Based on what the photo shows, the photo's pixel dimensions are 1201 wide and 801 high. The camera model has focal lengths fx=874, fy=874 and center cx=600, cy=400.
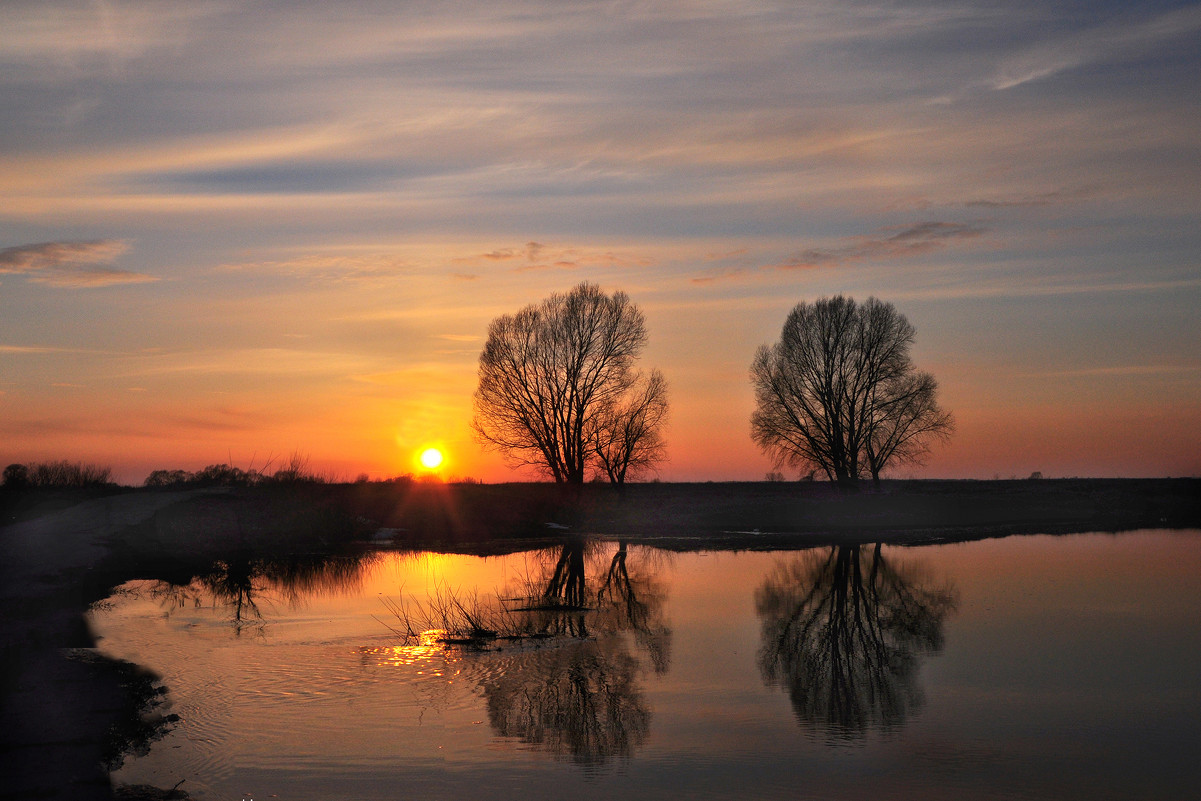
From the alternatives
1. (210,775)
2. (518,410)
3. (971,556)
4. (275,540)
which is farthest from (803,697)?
(518,410)

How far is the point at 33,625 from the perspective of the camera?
13992 millimetres

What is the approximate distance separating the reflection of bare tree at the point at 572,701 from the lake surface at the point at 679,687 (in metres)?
0.04

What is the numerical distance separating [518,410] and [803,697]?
37718 millimetres

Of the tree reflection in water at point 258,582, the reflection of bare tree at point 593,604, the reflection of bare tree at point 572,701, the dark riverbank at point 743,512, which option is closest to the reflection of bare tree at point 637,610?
the reflection of bare tree at point 593,604

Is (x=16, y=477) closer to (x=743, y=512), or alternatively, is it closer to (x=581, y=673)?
(x=743, y=512)

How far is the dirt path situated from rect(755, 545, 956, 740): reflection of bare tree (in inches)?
276

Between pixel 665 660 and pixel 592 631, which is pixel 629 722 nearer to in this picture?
pixel 665 660

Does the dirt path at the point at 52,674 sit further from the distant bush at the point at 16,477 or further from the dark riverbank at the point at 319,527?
the distant bush at the point at 16,477

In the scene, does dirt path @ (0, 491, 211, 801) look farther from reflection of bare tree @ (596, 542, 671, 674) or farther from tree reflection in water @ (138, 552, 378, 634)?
reflection of bare tree @ (596, 542, 671, 674)

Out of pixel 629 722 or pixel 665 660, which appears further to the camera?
pixel 665 660

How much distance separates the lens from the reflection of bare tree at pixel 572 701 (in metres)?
8.60

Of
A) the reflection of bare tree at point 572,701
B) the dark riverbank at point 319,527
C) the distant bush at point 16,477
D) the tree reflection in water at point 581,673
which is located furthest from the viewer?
the distant bush at point 16,477

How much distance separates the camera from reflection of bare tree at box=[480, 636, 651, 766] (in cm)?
860

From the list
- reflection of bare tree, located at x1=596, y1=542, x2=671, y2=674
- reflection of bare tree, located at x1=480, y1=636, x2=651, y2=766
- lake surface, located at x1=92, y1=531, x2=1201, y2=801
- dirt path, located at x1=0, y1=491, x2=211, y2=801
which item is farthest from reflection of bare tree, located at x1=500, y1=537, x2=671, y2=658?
dirt path, located at x1=0, y1=491, x2=211, y2=801
